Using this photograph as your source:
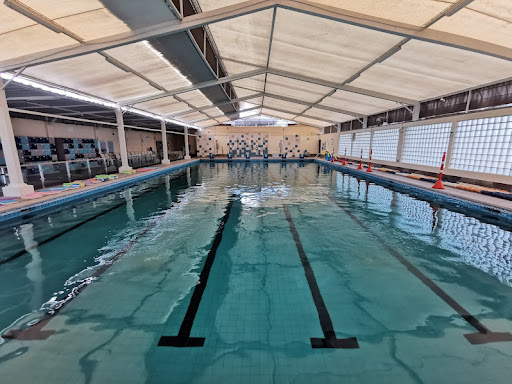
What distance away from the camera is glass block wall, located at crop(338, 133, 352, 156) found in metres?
16.4

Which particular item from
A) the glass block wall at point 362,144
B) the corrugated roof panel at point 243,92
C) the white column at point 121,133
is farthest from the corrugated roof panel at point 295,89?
the white column at point 121,133

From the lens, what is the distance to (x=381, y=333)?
1.97m

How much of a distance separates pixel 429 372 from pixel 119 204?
6.76 m

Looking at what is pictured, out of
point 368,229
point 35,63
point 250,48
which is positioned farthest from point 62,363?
point 250,48

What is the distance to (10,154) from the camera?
18.0 feet

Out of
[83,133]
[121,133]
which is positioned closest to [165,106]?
[121,133]

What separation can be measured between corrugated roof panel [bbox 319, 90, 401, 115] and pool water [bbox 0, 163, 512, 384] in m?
6.83

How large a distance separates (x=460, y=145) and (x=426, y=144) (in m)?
1.67

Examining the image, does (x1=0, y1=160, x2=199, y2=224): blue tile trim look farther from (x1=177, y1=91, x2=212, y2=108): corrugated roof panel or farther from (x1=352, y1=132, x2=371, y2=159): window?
(x1=352, y1=132, x2=371, y2=159): window

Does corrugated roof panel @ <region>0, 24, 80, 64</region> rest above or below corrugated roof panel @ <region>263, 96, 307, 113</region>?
below

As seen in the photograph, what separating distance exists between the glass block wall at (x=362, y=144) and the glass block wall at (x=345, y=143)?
0.57 metres

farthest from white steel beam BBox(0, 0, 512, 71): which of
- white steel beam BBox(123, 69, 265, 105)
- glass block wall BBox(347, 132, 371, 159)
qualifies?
glass block wall BBox(347, 132, 371, 159)

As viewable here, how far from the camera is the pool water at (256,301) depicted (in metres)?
1.68

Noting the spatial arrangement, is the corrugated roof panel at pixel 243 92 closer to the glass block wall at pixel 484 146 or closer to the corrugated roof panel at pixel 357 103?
the corrugated roof panel at pixel 357 103
